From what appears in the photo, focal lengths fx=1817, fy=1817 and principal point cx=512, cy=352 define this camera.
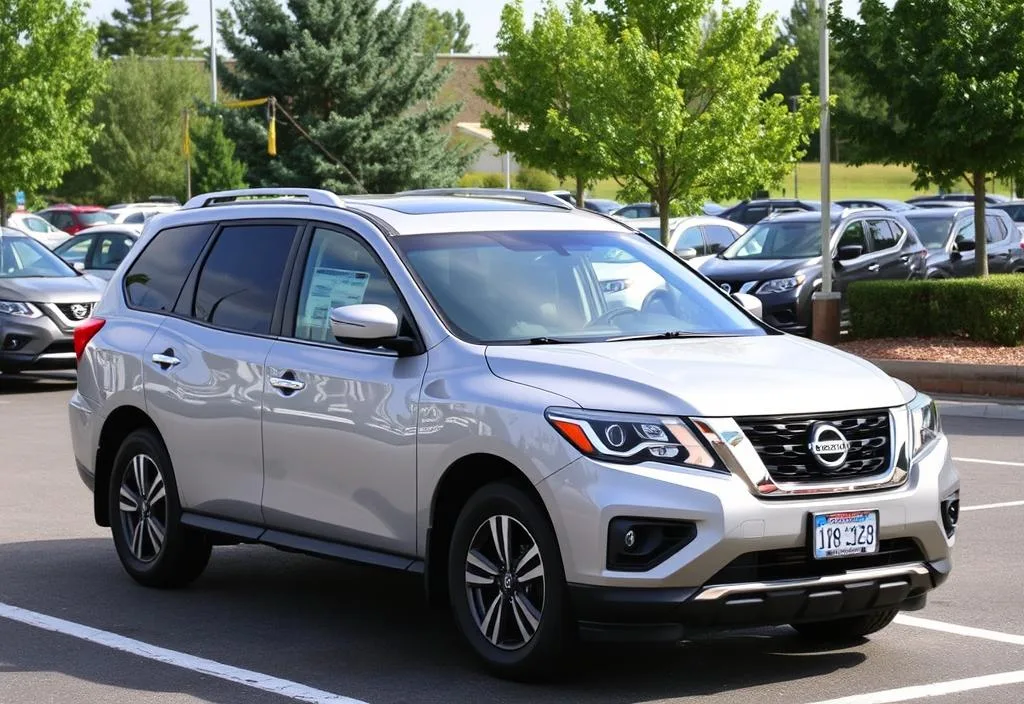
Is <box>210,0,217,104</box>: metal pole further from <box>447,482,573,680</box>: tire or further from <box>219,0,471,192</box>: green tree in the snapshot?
<box>447,482,573,680</box>: tire

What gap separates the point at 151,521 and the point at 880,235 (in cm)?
1728

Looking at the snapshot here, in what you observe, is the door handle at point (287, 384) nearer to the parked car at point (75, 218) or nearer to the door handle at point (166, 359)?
the door handle at point (166, 359)

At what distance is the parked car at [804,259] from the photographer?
22.5m

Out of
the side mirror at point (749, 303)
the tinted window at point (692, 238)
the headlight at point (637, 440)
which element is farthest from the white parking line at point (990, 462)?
the tinted window at point (692, 238)

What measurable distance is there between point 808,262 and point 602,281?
15653 millimetres

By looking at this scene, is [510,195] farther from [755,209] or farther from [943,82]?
[755,209]

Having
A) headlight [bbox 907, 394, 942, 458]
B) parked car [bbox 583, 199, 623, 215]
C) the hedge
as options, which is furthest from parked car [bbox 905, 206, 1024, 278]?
parked car [bbox 583, 199, 623, 215]

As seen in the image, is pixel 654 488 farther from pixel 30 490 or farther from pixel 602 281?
pixel 30 490

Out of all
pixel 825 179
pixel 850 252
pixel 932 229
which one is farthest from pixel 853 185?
pixel 825 179

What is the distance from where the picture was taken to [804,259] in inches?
908

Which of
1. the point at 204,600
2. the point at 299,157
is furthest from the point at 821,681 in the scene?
the point at 299,157

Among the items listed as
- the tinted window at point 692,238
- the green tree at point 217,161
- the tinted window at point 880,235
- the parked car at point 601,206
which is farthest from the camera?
the green tree at point 217,161

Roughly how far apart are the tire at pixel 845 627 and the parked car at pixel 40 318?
1369cm

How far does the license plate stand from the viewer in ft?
20.5
